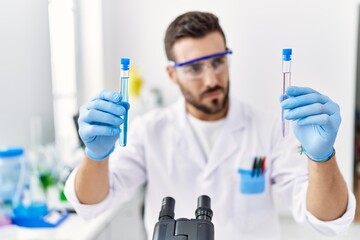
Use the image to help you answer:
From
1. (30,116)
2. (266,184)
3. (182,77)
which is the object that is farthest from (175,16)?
(30,116)

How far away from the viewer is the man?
64cm

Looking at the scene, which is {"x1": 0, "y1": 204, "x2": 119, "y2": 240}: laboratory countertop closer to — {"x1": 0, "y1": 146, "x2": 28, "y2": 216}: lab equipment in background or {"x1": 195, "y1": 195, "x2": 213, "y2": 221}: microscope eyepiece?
{"x1": 0, "y1": 146, "x2": 28, "y2": 216}: lab equipment in background

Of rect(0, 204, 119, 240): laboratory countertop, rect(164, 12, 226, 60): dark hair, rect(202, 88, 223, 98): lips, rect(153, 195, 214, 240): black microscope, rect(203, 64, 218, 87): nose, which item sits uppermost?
rect(164, 12, 226, 60): dark hair

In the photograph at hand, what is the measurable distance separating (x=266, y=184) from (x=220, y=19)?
17.3 inches

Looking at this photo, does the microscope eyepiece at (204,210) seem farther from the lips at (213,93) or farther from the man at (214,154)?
the lips at (213,93)

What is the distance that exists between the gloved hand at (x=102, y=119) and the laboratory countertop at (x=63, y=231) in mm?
379

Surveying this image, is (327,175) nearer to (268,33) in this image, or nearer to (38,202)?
(268,33)

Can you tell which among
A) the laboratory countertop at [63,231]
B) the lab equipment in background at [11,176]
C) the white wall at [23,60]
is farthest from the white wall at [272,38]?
the lab equipment in background at [11,176]

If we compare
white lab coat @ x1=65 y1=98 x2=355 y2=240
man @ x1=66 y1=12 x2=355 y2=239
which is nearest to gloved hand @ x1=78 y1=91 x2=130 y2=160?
man @ x1=66 y1=12 x2=355 y2=239

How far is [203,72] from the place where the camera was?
2.80 feet

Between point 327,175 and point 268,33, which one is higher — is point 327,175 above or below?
below

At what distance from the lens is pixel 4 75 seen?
2.51 feet

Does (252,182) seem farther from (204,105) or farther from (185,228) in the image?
(185,228)

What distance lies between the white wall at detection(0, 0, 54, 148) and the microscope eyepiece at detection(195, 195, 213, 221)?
0.41m
